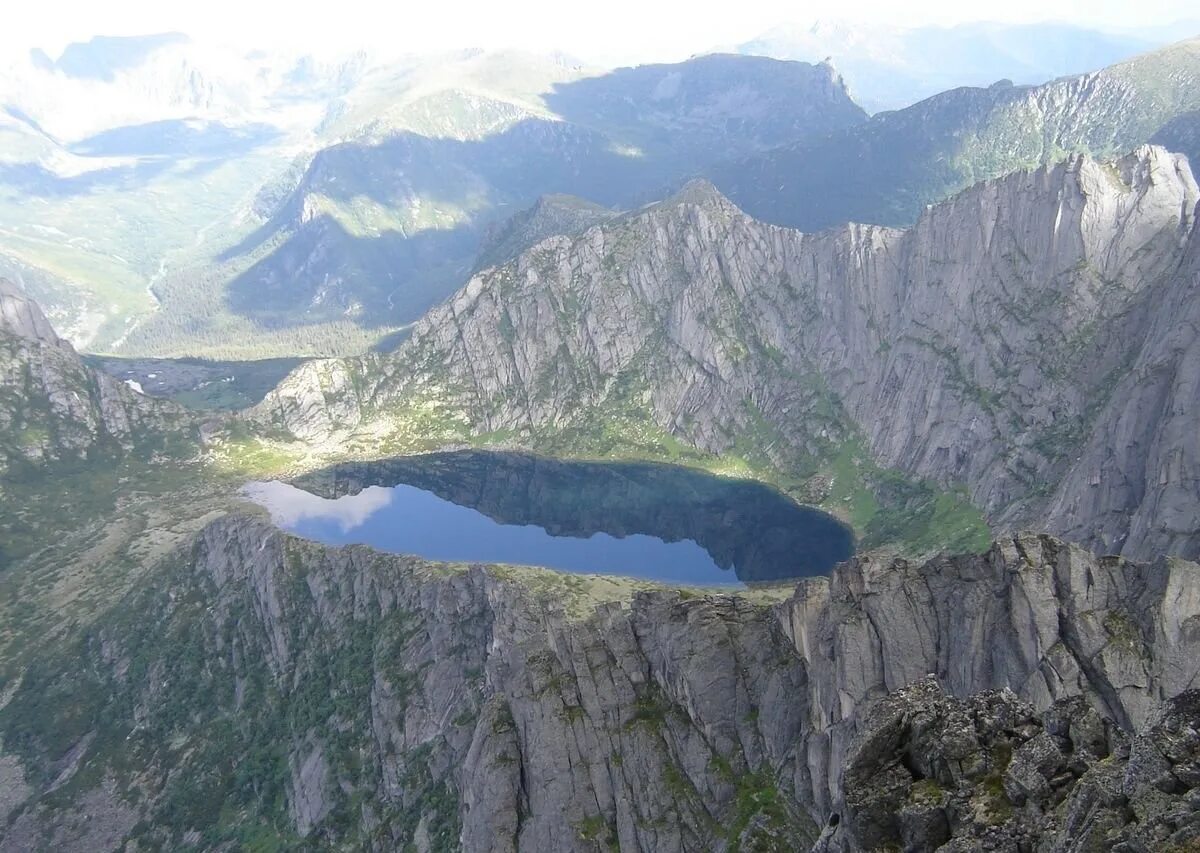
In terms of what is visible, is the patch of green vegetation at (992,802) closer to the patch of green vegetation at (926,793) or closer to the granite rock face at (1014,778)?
the granite rock face at (1014,778)

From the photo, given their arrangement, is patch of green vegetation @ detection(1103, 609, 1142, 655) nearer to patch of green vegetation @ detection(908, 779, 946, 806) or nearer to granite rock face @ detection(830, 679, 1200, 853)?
granite rock face @ detection(830, 679, 1200, 853)

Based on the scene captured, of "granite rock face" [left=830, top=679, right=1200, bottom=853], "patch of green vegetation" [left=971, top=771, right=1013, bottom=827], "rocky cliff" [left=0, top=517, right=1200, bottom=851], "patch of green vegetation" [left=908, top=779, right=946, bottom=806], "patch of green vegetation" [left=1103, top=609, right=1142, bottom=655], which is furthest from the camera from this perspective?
"rocky cliff" [left=0, top=517, right=1200, bottom=851]

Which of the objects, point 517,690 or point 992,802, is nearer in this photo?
point 992,802

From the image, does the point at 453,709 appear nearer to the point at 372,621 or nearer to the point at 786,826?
the point at 372,621

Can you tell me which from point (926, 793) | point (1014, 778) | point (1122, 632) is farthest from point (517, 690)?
point (1014, 778)

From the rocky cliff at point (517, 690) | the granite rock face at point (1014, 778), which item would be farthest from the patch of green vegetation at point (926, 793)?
the rocky cliff at point (517, 690)

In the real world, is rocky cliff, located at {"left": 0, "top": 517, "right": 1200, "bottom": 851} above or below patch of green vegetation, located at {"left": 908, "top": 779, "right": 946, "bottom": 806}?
below

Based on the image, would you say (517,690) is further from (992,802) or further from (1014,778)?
(1014,778)

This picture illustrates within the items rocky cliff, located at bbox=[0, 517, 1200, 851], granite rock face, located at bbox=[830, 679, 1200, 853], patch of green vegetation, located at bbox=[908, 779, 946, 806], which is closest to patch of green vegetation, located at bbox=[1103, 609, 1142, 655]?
rocky cliff, located at bbox=[0, 517, 1200, 851]

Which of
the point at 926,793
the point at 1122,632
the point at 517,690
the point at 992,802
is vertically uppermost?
the point at 992,802
